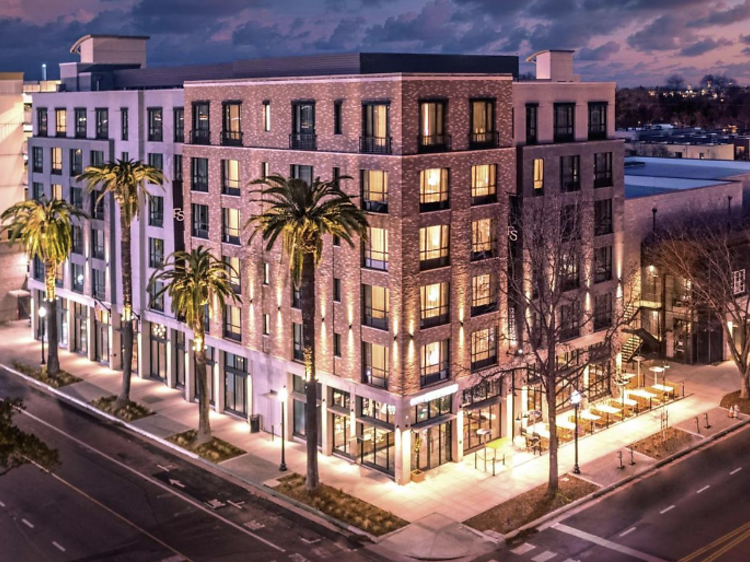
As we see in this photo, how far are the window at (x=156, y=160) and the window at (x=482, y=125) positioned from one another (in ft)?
84.4

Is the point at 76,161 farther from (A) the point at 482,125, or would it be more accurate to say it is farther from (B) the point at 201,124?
(A) the point at 482,125

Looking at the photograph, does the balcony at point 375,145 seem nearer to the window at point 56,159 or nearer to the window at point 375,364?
the window at point 375,364

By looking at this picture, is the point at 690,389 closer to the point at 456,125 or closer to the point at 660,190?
the point at 660,190

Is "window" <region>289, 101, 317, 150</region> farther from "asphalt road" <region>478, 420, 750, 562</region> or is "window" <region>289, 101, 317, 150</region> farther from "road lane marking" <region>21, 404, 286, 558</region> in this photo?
"asphalt road" <region>478, 420, 750, 562</region>

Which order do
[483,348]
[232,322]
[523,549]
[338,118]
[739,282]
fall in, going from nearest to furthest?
[523,549] → [338,118] → [483,348] → [232,322] → [739,282]

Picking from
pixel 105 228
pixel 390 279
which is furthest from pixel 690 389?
pixel 105 228

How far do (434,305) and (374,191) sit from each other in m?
7.20

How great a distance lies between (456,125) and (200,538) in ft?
84.6

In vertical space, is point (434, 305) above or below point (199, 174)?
below

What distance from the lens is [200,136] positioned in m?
65.3

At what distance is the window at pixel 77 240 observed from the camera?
78.9 metres

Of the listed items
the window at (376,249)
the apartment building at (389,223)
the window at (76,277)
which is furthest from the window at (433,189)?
the window at (76,277)

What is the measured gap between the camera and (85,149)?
77188mm

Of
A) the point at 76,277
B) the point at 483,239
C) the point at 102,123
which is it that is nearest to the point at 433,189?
the point at 483,239
